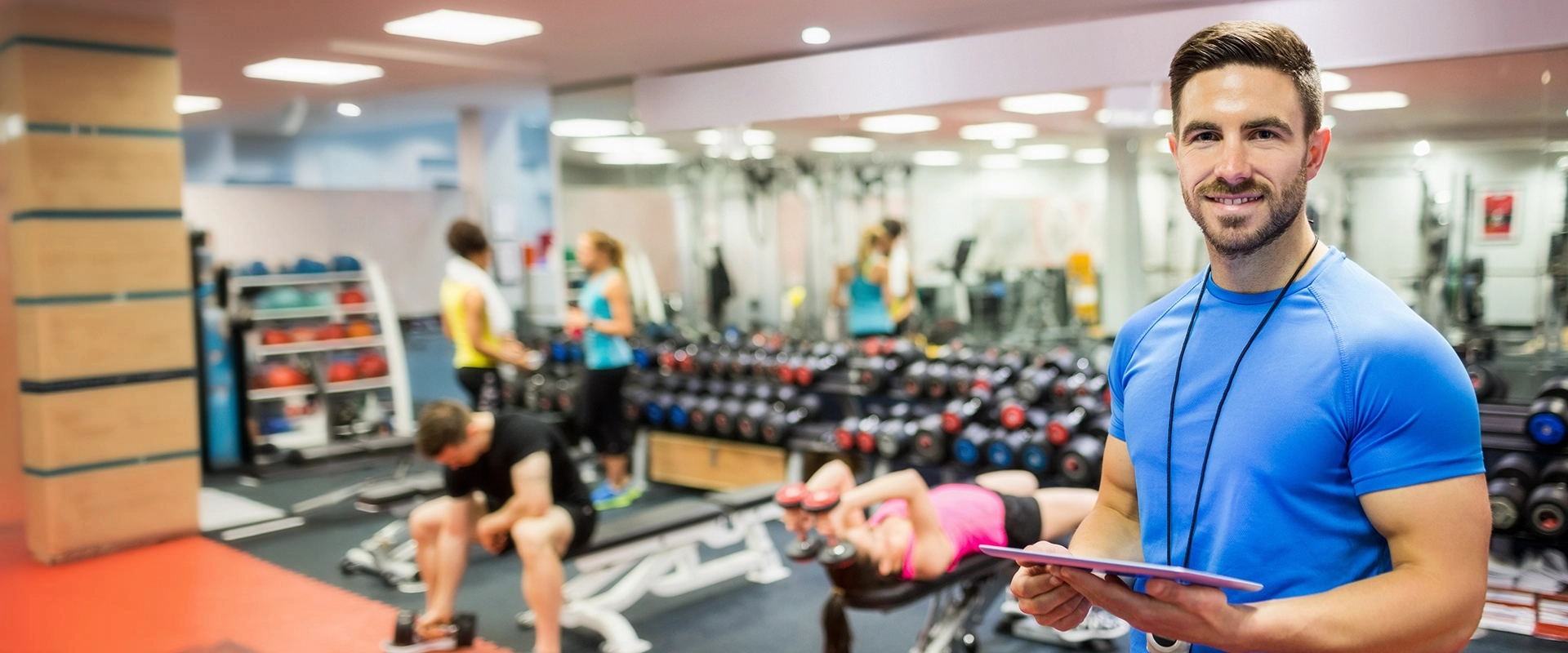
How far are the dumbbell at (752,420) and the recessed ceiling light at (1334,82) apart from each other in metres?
2.72

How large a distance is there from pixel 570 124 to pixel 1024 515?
438cm

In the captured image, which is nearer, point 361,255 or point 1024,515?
point 1024,515

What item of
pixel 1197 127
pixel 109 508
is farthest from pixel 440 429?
pixel 1197 127

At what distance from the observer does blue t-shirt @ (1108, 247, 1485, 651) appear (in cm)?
87

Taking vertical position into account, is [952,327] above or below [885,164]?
below

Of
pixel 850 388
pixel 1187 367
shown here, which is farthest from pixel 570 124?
pixel 1187 367

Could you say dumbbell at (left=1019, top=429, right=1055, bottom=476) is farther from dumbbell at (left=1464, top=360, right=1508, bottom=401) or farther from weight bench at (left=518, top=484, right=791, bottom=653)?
dumbbell at (left=1464, top=360, right=1508, bottom=401)

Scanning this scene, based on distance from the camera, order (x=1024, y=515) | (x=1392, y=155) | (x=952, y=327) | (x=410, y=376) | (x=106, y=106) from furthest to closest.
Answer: (x=410, y=376), (x=952, y=327), (x=1392, y=155), (x=106, y=106), (x=1024, y=515)

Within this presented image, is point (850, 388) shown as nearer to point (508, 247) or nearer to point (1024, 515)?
point (1024, 515)

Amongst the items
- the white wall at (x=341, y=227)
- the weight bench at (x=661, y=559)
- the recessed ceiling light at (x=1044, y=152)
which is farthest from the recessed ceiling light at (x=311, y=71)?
the recessed ceiling light at (x=1044, y=152)

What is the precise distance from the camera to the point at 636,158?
22.1ft

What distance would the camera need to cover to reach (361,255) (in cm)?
788

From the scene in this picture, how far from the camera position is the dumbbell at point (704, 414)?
523 centimetres

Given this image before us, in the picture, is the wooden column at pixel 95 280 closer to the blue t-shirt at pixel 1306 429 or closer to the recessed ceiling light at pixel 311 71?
the recessed ceiling light at pixel 311 71
